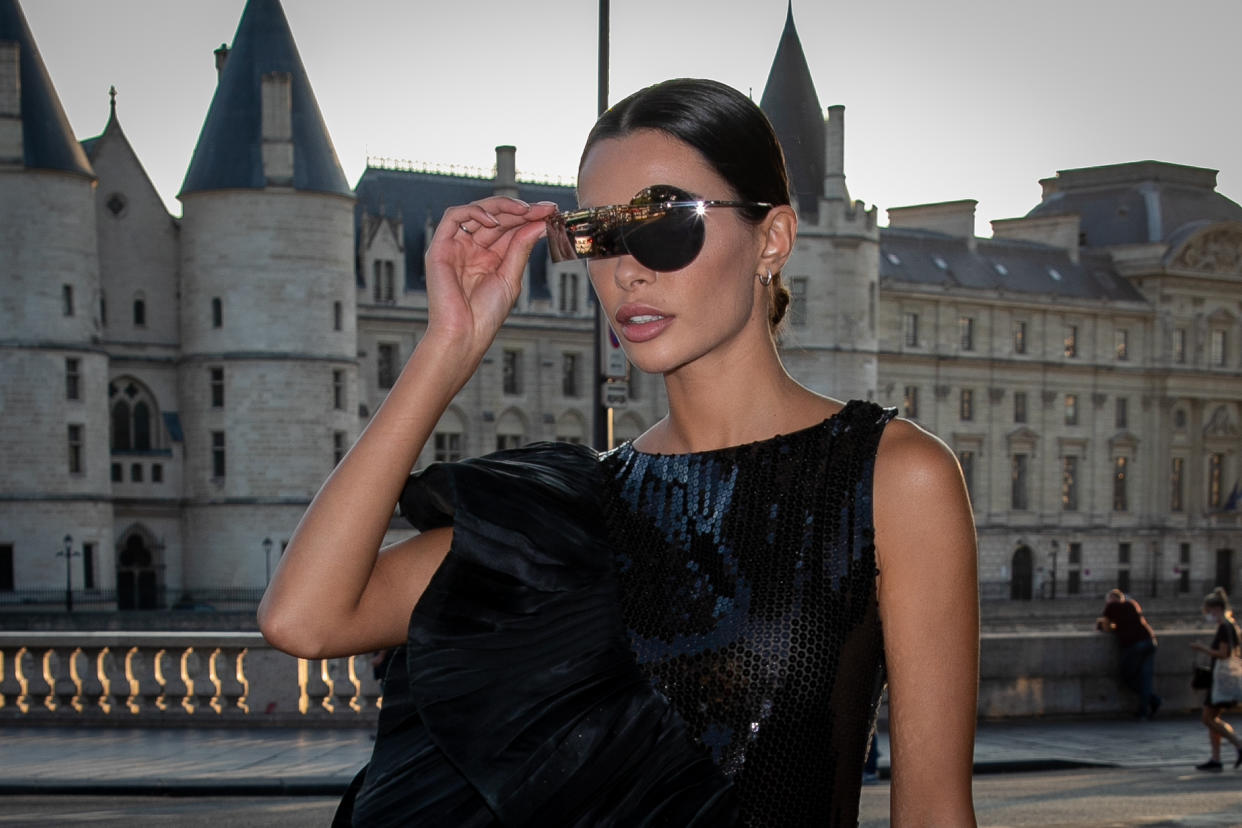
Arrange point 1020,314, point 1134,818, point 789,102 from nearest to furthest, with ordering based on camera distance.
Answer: point 1134,818
point 789,102
point 1020,314

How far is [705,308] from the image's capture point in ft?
6.26

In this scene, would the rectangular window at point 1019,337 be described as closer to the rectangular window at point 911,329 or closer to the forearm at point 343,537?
the rectangular window at point 911,329

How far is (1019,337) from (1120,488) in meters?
8.15

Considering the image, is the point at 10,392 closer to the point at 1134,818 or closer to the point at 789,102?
the point at 789,102

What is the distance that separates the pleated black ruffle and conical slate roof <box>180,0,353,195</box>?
143 feet

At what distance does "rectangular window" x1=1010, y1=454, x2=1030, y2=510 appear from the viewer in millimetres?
69312

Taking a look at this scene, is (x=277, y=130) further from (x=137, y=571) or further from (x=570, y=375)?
(x=570, y=375)

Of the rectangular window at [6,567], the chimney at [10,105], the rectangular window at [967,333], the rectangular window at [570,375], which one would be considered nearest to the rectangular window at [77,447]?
the rectangular window at [6,567]

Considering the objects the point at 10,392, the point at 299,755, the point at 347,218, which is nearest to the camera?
the point at 299,755

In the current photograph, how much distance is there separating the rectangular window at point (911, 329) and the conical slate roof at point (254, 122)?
27.3m

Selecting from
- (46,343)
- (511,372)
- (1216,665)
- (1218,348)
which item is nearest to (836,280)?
(511,372)

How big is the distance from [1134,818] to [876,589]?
26.0 ft

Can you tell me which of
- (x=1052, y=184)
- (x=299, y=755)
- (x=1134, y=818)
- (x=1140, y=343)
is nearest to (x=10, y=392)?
(x=299, y=755)

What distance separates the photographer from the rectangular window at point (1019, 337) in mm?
69562
